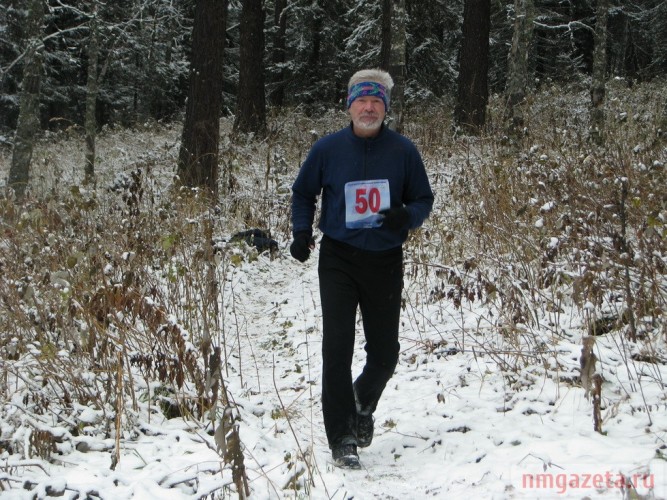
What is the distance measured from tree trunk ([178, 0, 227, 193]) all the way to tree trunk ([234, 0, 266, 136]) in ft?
14.2

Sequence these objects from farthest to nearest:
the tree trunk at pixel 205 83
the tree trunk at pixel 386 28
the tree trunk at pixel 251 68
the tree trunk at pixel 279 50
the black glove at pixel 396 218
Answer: the tree trunk at pixel 279 50, the tree trunk at pixel 251 68, the tree trunk at pixel 386 28, the tree trunk at pixel 205 83, the black glove at pixel 396 218

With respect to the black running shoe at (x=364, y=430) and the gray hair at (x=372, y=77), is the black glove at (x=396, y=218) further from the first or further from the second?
the black running shoe at (x=364, y=430)

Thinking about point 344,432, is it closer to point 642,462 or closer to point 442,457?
point 442,457

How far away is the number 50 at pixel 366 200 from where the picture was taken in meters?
3.43

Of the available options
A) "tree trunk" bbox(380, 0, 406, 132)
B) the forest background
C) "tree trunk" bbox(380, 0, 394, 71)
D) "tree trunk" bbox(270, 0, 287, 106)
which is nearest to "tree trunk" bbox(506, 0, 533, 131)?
the forest background

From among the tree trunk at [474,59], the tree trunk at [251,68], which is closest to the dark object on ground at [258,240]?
the tree trunk at [474,59]

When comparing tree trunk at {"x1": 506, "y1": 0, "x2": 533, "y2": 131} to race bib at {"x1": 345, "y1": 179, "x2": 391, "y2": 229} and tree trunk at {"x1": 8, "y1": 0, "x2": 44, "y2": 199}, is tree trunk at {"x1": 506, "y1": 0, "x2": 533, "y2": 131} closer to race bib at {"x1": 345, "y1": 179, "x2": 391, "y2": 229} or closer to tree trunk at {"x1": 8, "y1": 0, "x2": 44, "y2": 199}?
race bib at {"x1": 345, "y1": 179, "x2": 391, "y2": 229}

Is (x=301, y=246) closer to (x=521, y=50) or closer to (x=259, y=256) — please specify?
(x=259, y=256)

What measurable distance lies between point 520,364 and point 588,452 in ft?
4.23

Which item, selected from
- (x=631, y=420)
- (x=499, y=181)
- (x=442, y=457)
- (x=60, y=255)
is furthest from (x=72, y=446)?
(x=499, y=181)

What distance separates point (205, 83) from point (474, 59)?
19.9ft

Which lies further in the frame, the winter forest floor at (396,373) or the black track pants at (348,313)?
the black track pants at (348,313)

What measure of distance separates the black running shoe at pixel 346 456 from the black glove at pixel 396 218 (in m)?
1.23

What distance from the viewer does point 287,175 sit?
1071 centimetres
